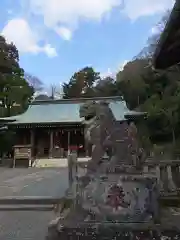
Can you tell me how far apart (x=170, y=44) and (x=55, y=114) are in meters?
26.3

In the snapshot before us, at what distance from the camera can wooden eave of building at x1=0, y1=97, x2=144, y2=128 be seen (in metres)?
28.2

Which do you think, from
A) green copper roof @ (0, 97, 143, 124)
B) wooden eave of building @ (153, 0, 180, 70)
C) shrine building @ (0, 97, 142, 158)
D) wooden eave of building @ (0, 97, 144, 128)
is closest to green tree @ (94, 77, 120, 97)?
green copper roof @ (0, 97, 143, 124)

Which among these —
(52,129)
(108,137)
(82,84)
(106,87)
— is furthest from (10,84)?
(108,137)

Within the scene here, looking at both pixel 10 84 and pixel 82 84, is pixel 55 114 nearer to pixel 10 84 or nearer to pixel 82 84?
pixel 10 84

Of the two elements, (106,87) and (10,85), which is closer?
(10,85)

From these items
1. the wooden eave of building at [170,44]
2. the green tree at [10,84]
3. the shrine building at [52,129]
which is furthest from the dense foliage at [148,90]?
the green tree at [10,84]

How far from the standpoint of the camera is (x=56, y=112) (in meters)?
32.0

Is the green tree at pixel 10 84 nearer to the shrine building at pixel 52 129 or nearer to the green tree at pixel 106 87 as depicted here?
the shrine building at pixel 52 129

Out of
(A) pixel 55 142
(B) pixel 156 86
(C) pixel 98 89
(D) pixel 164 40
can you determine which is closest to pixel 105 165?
(D) pixel 164 40

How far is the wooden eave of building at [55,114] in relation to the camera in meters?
28.2

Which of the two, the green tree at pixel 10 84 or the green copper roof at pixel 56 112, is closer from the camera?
the green copper roof at pixel 56 112

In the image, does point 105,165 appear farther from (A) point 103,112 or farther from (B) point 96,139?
(A) point 103,112

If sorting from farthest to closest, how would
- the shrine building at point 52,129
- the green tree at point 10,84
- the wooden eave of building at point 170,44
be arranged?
the green tree at point 10,84 → the shrine building at point 52,129 → the wooden eave of building at point 170,44

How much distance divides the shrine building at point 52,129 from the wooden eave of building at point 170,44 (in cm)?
2073
